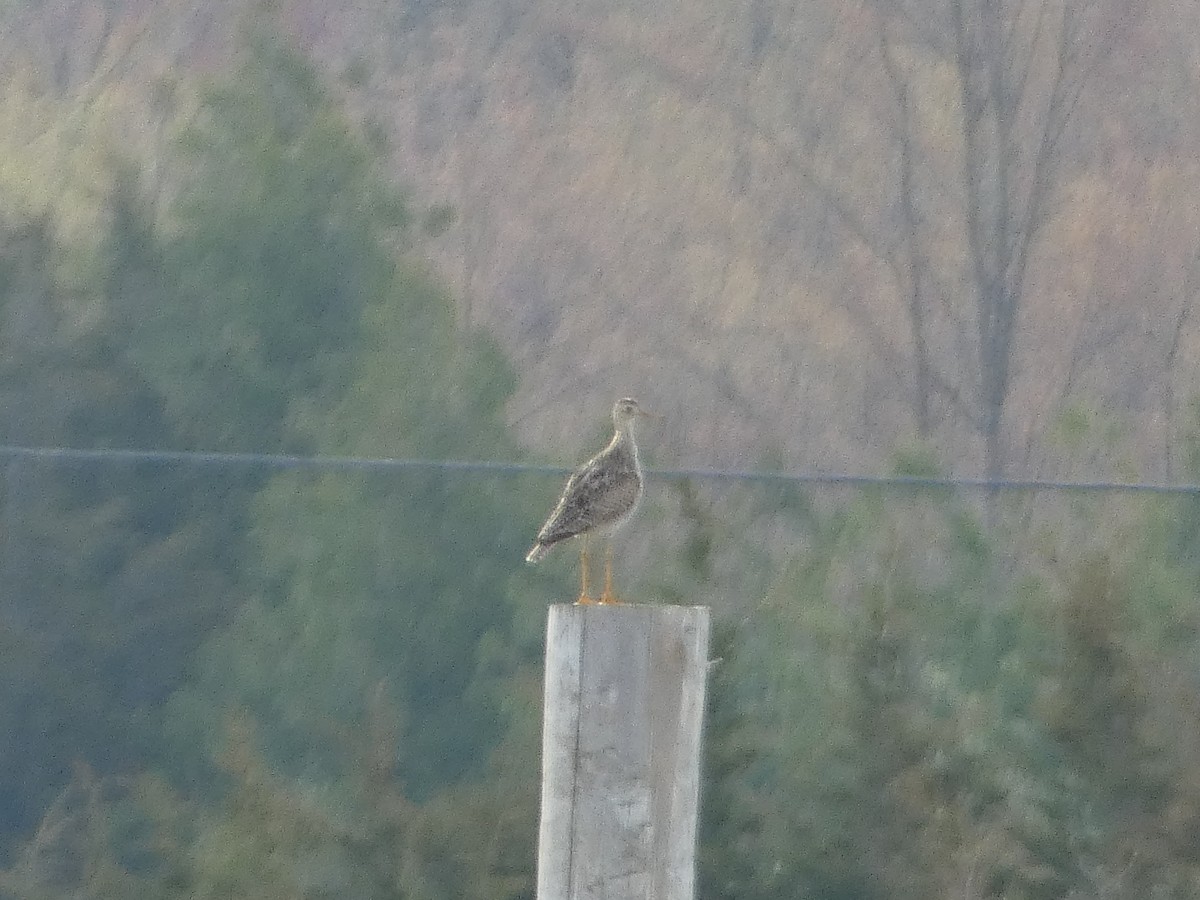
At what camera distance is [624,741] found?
4180 mm

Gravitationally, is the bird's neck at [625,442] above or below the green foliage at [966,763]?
above

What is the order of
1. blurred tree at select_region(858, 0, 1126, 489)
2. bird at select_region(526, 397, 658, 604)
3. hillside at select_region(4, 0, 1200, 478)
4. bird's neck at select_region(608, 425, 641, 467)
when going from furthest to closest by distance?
blurred tree at select_region(858, 0, 1126, 489) → hillside at select_region(4, 0, 1200, 478) → bird's neck at select_region(608, 425, 641, 467) → bird at select_region(526, 397, 658, 604)

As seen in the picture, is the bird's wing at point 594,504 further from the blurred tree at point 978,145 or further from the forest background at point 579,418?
the blurred tree at point 978,145

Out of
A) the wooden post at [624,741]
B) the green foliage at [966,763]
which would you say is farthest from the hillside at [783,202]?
the wooden post at [624,741]

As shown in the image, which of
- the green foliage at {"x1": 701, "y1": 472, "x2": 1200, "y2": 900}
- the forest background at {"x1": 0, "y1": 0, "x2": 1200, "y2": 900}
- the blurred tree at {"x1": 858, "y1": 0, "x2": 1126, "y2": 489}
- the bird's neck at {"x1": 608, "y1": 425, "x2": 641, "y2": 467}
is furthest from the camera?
the blurred tree at {"x1": 858, "y1": 0, "x2": 1126, "y2": 489}

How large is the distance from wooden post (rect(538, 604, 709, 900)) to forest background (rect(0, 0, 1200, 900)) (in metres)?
6.36

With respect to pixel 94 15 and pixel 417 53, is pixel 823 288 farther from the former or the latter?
pixel 94 15

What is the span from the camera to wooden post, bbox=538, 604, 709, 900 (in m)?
4.18

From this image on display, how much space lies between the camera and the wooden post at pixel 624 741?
4184 mm

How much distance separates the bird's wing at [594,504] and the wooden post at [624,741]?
2.41m

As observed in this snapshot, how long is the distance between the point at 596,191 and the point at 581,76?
1341 mm

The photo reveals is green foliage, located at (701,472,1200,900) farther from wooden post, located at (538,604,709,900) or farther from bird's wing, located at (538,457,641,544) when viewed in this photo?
wooden post, located at (538,604,709,900)

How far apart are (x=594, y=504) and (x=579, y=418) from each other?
54.4 ft

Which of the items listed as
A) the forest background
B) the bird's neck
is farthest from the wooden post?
the forest background
